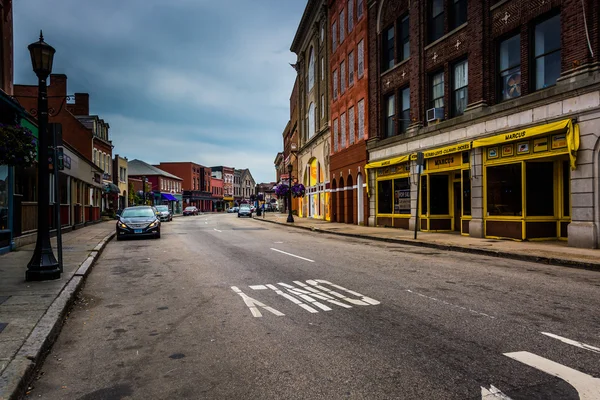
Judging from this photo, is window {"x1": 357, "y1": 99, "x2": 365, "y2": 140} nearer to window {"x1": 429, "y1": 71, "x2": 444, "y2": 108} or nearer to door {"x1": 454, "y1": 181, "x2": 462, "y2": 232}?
window {"x1": 429, "y1": 71, "x2": 444, "y2": 108}

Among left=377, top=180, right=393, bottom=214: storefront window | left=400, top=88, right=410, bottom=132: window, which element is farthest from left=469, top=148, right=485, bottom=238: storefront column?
left=377, top=180, right=393, bottom=214: storefront window

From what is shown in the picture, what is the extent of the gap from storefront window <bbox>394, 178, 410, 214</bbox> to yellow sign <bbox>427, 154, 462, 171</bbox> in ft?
6.66

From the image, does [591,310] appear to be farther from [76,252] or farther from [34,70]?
[76,252]

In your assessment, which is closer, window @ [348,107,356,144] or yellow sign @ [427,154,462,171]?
yellow sign @ [427,154,462,171]

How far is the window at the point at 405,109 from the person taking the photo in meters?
22.6

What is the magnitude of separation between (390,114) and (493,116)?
352 inches

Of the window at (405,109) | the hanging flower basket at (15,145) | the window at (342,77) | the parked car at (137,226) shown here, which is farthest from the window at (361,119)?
the hanging flower basket at (15,145)

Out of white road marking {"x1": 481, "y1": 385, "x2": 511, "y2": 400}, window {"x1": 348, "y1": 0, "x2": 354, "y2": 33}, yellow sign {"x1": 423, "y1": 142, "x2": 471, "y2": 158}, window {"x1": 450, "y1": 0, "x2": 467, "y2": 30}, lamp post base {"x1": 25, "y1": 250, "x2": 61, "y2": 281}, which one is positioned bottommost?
white road marking {"x1": 481, "y1": 385, "x2": 511, "y2": 400}

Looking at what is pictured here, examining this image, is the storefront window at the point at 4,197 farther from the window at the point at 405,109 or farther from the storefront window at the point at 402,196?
the window at the point at 405,109

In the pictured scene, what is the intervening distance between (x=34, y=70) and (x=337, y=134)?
27.0 m

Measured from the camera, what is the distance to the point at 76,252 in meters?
13.1

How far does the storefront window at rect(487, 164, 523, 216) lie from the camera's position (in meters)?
15.1

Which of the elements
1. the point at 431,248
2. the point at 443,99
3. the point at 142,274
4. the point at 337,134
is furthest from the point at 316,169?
the point at 142,274

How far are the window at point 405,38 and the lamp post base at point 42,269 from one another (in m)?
19.8
